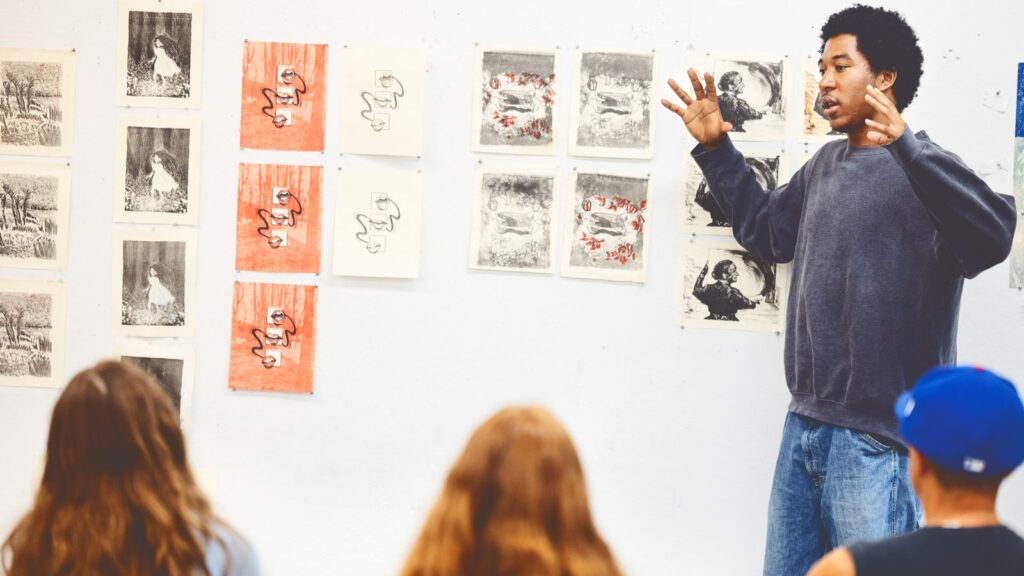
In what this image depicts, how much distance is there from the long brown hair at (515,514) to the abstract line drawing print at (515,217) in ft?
3.82

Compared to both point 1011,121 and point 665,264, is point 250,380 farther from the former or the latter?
point 1011,121

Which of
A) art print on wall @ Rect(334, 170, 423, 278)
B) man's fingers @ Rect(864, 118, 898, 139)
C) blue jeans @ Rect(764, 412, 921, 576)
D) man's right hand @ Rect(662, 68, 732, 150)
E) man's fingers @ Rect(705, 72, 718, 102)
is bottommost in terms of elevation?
blue jeans @ Rect(764, 412, 921, 576)

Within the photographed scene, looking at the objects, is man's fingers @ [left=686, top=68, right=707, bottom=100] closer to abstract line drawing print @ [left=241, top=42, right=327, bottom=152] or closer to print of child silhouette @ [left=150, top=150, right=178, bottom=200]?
abstract line drawing print @ [left=241, top=42, right=327, bottom=152]

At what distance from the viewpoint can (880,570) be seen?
1257 millimetres

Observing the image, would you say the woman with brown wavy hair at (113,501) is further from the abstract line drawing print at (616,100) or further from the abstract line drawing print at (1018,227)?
the abstract line drawing print at (1018,227)

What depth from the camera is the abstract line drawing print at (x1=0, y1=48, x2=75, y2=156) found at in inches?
95.1

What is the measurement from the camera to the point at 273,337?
2.38 meters

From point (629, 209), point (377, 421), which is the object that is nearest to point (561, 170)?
point (629, 209)

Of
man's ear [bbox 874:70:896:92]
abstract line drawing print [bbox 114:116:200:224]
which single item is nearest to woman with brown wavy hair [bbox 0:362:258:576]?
abstract line drawing print [bbox 114:116:200:224]

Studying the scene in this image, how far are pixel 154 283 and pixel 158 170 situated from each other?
0.30 m

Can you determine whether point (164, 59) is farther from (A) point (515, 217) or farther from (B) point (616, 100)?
(B) point (616, 100)

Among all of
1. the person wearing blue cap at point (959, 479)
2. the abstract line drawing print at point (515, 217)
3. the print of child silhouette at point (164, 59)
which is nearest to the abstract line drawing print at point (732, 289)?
the abstract line drawing print at point (515, 217)

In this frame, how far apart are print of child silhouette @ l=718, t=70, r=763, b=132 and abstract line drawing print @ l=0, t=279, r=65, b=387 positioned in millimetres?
1804

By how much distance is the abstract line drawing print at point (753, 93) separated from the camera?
2.29 m
